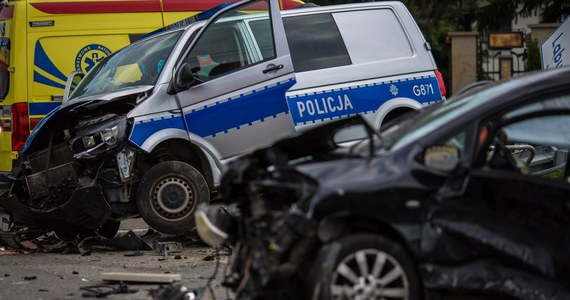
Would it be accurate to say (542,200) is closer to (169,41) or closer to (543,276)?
(543,276)

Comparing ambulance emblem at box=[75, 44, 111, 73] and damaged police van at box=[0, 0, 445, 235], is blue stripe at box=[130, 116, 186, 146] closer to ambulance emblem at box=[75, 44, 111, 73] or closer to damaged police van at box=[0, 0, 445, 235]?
damaged police van at box=[0, 0, 445, 235]

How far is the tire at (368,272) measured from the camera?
4.75 m

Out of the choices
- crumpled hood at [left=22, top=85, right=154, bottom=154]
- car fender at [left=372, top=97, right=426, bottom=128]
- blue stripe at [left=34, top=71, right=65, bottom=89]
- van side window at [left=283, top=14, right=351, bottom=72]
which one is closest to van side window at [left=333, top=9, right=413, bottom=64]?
van side window at [left=283, top=14, right=351, bottom=72]

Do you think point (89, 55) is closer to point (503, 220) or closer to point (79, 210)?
point (79, 210)

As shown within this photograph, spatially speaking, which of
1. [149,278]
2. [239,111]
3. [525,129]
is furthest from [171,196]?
[525,129]

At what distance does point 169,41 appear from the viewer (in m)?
9.39

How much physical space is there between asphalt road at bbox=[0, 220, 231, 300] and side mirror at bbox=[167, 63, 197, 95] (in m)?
1.46

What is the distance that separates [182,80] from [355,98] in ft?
5.98

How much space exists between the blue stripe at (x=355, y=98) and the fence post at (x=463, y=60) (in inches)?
478

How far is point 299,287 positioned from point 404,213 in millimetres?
652

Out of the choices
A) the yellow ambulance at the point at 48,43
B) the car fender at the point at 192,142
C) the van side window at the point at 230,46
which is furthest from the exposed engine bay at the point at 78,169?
the yellow ambulance at the point at 48,43

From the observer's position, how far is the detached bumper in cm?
838

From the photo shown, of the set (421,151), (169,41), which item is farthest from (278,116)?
(421,151)

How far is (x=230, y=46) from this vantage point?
9.27m
